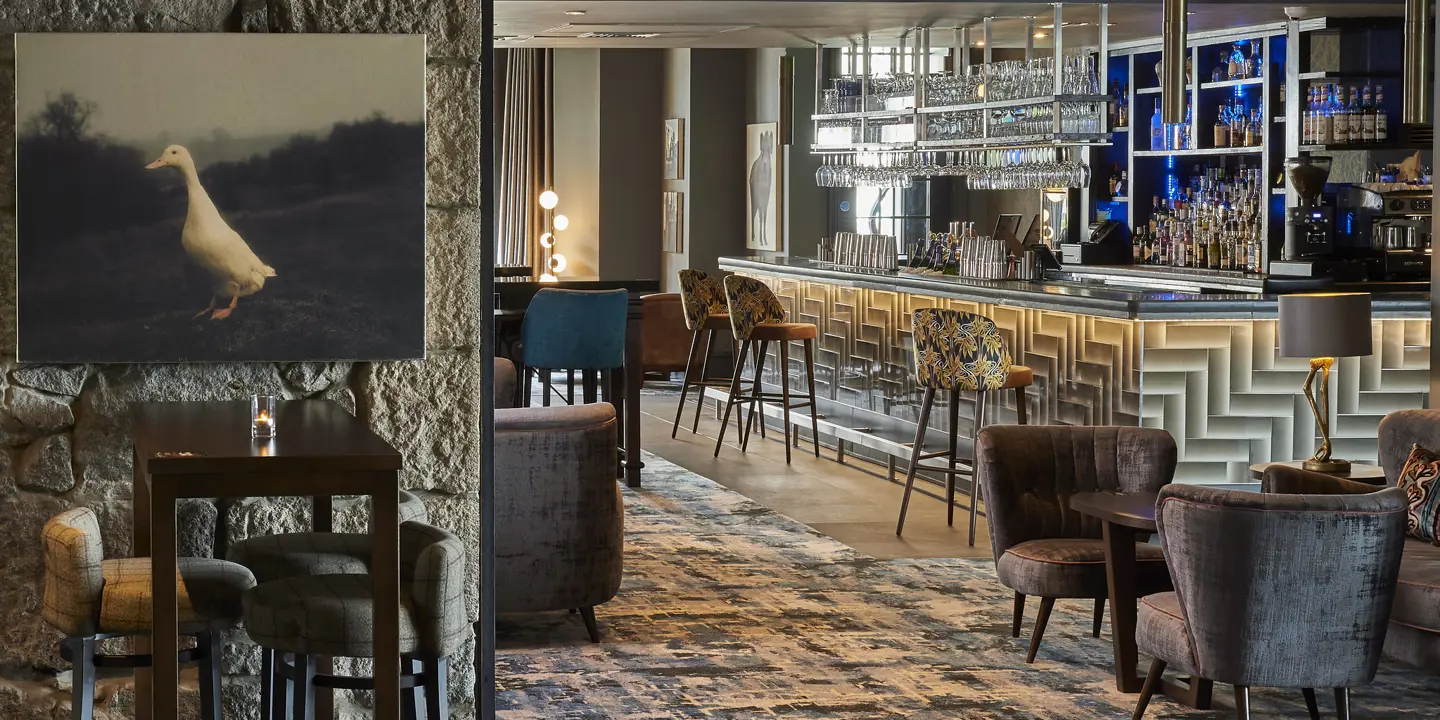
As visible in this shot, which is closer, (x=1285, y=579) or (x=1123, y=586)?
(x=1285, y=579)

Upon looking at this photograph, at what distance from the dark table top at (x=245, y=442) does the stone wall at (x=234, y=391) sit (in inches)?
10.6

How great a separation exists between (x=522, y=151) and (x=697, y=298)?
7.13 metres

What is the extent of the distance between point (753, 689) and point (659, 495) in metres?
3.60

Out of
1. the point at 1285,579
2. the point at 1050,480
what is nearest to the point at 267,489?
the point at 1285,579

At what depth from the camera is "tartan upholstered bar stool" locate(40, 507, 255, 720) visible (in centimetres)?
339

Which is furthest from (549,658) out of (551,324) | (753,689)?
(551,324)

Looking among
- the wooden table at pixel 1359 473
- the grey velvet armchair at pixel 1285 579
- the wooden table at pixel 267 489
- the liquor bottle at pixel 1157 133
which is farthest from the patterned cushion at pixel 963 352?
the liquor bottle at pixel 1157 133

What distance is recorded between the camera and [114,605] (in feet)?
11.2

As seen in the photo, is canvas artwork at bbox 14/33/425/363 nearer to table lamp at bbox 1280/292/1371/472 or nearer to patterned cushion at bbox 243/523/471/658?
patterned cushion at bbox 243/523/471/658

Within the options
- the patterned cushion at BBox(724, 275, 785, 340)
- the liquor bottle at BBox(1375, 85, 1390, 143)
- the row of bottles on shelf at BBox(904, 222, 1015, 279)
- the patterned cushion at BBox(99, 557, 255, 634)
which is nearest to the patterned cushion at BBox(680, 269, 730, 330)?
the patterned cushion at BBox(724, 275, 785, 340)

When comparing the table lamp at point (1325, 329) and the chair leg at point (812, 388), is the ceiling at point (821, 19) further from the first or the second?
the table lamp at point (1325, 329)

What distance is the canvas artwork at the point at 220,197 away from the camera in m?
4.12

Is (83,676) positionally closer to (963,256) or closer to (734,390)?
(963,256)

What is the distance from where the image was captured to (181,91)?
4160 millimetres
